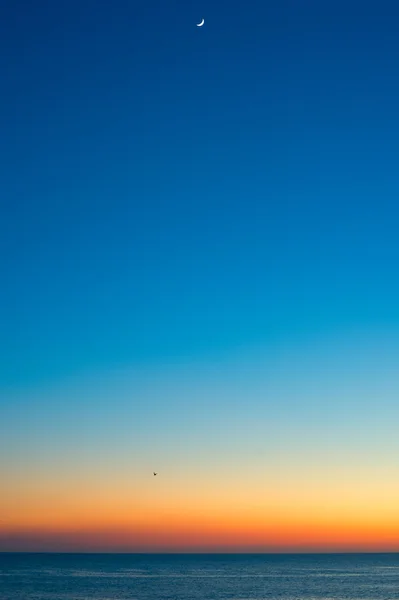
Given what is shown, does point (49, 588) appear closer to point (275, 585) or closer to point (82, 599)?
point (82, 599)

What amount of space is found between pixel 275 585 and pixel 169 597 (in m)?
30.4

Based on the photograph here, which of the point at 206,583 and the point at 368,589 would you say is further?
the point at 206,583

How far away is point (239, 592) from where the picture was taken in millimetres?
108438

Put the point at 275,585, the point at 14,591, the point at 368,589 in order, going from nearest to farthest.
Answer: the point at 14,591 < the point at 368,589 < the point at 275,585

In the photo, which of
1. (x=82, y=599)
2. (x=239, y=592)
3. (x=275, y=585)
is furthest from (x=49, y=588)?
(x=275, y=585)

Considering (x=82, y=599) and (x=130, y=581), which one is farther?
(x=130, y=581)

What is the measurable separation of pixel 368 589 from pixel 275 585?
16937 mm

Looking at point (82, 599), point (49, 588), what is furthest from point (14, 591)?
point (82, 599)

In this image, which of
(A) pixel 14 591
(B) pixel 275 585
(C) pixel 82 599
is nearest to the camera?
(C) pixel 82 599

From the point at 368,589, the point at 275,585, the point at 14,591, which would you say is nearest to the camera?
the point at 14,591

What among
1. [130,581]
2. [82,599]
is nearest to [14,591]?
[82,599]

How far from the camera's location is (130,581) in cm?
13038

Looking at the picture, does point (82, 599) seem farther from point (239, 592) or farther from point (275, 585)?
point (275, 585)

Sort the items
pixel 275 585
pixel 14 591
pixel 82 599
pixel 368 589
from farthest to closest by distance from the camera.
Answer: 1. pixel 275 585
2. pixel 368 589
3. pixel 14 591
4. pixel 82 599
